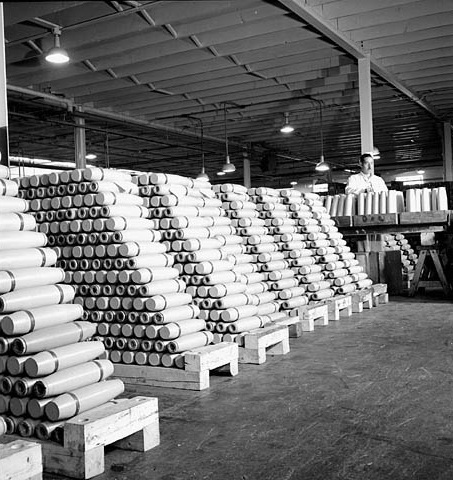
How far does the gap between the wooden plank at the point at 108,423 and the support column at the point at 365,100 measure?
10409 mm

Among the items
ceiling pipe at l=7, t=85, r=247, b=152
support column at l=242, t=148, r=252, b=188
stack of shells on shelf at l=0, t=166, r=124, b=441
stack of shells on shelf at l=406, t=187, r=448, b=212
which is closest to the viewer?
stack of shells on shelf at l=0, t=166, r=124, b=441

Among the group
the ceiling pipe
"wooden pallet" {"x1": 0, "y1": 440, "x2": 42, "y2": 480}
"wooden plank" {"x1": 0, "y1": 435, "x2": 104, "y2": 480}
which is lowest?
"wooden plank" {"x1": 0, "y1": 435, "x2": 104, "y2": 480}

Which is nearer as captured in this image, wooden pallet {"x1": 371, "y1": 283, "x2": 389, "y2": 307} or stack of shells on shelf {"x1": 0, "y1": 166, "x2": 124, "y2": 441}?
stack of shells on shelf {"x1": 0, "y1": 166, "x2": 124, "y2": 441}

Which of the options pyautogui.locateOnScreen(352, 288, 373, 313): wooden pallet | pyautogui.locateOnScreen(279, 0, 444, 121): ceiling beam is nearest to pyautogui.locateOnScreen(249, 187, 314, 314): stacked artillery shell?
pyautogui.locateOnScreen(352, 288, 373, 313): wooden pallet

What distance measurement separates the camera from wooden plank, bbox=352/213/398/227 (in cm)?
1112

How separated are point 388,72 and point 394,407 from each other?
11.6 meters

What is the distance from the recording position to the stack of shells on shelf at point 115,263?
5535 millimetres

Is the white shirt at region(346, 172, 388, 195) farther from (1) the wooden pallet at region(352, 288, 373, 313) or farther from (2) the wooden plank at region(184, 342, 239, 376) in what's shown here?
(2) the wooden plank at region(184, 342, 239, 376)

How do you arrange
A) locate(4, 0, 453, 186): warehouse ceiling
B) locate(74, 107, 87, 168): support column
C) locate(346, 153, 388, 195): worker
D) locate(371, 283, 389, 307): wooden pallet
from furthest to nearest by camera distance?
locate(74, 107, 87, 168): support column < locate(346, 153, 388, 195): worker < locate(371, 283, 389, 307): wooden pallet < locate(4, 0, 453, 186): warehouse ceiling

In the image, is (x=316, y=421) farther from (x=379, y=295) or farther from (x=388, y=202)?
(x=388, y=202)

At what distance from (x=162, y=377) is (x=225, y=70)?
1017 centimetres

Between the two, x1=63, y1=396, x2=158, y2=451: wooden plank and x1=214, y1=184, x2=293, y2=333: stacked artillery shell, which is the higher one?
x1=214, y1=184, x2=293, y2=333: stacked artillery shell

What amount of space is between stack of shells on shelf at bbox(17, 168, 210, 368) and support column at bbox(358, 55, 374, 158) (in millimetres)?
8425

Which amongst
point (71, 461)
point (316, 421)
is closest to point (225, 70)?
point (316, 421)
